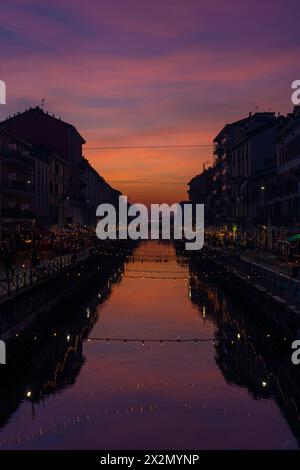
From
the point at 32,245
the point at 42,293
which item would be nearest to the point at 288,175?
the point at 32,245

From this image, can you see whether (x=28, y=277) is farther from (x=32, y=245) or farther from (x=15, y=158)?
(x=15, y=158)

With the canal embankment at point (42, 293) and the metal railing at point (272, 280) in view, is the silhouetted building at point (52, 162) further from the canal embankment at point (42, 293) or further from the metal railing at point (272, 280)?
the metal railing at point (272, 280)

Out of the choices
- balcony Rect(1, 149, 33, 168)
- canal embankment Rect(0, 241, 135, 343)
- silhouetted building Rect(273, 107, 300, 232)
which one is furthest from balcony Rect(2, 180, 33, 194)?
silhouetted building Rect(273, 107, 300, 232)

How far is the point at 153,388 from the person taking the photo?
91.8ft

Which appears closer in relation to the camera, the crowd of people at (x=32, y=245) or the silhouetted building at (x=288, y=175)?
the crowd of people at (x=32, y=245)

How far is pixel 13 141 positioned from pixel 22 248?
10460 millimetres

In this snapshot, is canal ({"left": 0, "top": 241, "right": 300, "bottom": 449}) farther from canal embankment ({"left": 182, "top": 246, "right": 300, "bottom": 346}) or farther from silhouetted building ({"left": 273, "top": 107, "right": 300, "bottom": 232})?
silhouetted building ({"left": 273, "top": 107, "right": 300, "bottom": 232})

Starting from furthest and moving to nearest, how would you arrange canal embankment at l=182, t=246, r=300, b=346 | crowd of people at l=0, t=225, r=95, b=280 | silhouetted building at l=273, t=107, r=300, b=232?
silhouetted building at l=273, t=107, r=300, b=232
crowd of people at l=0, t=225, r=95, b=280
canal embankment at l=182, t=246, r=300, b=346

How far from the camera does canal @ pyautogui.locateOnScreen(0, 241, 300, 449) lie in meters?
22.2

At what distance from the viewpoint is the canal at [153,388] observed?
72.7 ft

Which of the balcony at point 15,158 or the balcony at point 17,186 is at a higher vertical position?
the balcony at point 15,158

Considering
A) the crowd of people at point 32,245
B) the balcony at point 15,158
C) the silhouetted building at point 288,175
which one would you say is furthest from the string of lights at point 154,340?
the balcony at point 15,158

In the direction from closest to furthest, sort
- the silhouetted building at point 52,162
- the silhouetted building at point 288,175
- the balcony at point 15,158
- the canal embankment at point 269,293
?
the canal embankment at point 269,293 < the balcony at point 15,158 < the silhouetted building at point 288,175 < the silhouetted building at point 52,162
